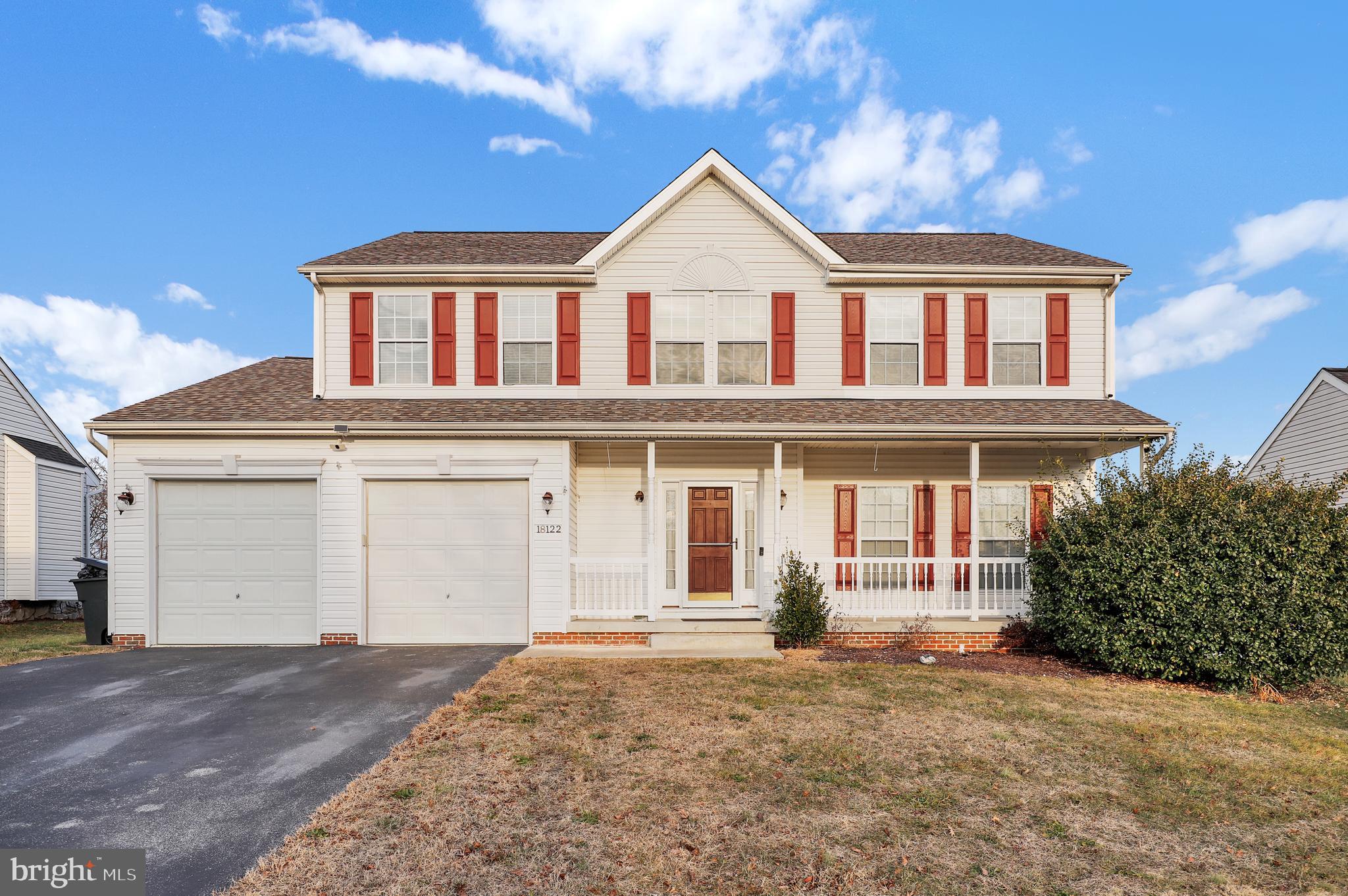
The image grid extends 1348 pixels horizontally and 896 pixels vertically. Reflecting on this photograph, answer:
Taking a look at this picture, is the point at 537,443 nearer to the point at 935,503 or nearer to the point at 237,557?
the point at 237,557

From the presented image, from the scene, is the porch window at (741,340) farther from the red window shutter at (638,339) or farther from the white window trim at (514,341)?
the white window trim at (514,341)

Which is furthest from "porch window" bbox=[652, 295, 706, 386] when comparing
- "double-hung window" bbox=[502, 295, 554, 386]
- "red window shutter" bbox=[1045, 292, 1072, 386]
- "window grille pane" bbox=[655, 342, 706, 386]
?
"red window shutter" bbox=[1045, 292, 1072, 386]

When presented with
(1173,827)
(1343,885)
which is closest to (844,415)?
(1173,827)

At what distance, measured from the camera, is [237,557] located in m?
10.7

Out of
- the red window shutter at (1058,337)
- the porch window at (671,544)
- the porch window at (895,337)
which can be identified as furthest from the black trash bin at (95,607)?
the red window shutter at (1058,337)

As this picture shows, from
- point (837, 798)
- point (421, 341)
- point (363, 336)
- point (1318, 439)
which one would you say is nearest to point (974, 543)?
point (837, 798)

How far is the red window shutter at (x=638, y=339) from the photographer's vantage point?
38.9 feet

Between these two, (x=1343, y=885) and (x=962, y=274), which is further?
(x=962, y=274)

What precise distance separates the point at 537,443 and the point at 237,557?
16.0 feet

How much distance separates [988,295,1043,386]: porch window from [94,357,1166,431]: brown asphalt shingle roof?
0.49m

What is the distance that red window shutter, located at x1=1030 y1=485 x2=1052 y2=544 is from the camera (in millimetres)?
10242

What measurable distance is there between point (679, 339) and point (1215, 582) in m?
8.06

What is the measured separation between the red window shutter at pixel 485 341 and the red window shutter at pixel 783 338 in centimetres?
475

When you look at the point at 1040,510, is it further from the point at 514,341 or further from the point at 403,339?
the point at 403,339
